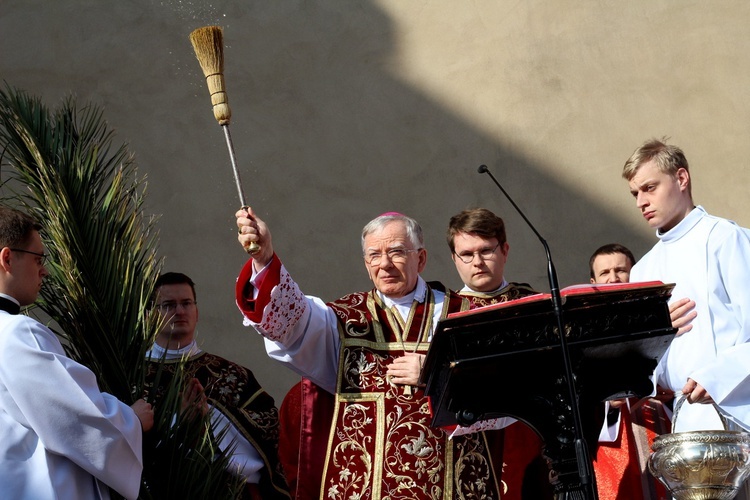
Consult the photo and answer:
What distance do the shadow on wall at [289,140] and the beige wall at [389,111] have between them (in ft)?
0.04

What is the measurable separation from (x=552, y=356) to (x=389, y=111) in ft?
15.7

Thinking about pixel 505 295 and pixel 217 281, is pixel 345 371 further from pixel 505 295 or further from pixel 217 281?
pixel 217 281

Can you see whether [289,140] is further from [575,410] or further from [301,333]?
[575,410]

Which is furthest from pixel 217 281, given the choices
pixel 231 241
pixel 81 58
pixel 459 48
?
pixel 459 48

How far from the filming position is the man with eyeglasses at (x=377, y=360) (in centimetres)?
503

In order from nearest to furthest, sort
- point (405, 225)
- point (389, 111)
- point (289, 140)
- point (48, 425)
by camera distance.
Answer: point (48, 425) → point (405, 225) → point (289, 140) → point (389, 111)

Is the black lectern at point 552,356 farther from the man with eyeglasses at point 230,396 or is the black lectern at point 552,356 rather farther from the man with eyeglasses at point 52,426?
the man with eyeglasses at point 230,396

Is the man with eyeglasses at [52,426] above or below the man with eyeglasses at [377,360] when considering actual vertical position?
below

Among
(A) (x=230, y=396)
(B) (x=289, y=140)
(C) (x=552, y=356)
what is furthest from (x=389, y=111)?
(C) (x=552, y=356)

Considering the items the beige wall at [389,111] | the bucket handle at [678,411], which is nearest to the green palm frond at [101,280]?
the bucket handle at [678,411]

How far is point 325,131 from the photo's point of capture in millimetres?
8555

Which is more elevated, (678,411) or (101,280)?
(101,280)

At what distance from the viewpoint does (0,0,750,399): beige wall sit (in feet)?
27.2

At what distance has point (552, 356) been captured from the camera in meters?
4.12
